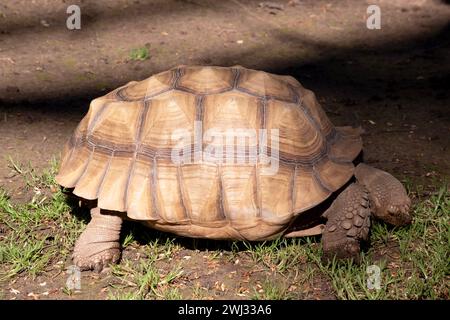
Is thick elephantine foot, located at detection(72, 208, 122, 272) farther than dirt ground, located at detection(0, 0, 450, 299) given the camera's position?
No

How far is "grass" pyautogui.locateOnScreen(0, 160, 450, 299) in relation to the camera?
3709mm

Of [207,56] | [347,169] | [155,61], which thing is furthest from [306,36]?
[347,169]

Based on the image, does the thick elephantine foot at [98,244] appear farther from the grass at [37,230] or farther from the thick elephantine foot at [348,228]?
the thick elephantine foot at [348,228]

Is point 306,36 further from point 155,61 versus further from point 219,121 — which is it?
point 219,121

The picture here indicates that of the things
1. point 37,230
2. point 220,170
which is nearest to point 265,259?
point 220,170

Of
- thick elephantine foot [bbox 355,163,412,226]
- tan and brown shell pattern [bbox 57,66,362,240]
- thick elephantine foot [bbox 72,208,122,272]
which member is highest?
tan and brown shell pattern [bbox 57,66,362,240]

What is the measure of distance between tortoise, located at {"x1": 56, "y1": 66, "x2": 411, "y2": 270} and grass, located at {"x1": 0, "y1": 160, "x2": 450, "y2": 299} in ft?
0.46

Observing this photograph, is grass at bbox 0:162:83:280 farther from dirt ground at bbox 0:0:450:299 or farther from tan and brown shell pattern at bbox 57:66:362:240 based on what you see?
tan and brown shell pattern at bbox 57:66:362:240

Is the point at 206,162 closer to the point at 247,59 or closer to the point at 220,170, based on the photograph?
the point at 220,170

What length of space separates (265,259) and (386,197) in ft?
3.24

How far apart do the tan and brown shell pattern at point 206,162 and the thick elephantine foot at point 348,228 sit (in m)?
0.16

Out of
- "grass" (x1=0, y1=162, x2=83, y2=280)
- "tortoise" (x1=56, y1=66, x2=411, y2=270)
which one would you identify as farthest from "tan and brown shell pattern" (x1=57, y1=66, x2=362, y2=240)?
"grass" (x1=0, y1=162, x2=83, y2=280)

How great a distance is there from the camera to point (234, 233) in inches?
152

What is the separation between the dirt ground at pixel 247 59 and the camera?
5379mm
